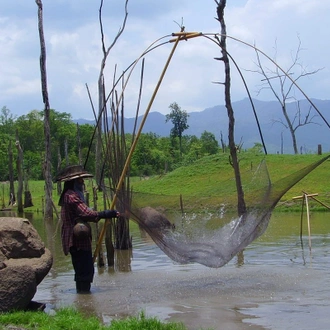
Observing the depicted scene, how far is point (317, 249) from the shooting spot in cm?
1248

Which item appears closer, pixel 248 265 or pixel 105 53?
pixel 248 265

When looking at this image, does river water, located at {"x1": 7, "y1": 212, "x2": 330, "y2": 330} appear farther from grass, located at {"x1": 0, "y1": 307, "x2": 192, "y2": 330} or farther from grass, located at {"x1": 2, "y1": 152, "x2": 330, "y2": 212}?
→ grass, located at {"x1": 2, "y1": 152, "x2": 330, "y2": 212}

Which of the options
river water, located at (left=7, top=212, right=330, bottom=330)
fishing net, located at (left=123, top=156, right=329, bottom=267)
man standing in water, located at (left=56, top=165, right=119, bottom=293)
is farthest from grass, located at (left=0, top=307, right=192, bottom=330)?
fishing net, located at (left=123, top=156, right=329, bottom=267)

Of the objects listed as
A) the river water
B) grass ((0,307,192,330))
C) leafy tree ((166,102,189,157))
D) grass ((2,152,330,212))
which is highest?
leafy tree ((166,102,189,157))

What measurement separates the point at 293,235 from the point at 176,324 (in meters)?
9.62

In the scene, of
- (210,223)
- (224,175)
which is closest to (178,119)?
(224,175)

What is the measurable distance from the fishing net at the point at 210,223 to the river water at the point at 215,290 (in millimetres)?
446

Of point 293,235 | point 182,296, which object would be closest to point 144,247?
point 293,235

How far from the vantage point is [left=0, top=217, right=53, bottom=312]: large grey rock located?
680 cm

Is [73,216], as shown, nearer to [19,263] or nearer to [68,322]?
[19,263]

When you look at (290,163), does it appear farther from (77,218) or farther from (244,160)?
(77,218)

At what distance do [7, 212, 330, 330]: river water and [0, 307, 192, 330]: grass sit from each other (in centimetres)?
42

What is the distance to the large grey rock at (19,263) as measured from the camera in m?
6.80

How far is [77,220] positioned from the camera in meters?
8.07
